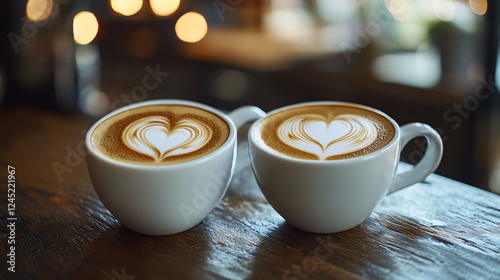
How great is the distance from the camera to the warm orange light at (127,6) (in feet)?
8.13

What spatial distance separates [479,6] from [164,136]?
1328 mm

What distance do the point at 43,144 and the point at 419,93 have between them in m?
1.40

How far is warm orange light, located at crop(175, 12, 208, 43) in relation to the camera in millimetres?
2566

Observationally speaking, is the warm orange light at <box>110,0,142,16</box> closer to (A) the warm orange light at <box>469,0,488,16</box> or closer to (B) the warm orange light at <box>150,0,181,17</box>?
(B) the warm orange light at <box>150,0,181,17</box>

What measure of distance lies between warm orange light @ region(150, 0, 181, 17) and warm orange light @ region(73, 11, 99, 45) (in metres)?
0.29

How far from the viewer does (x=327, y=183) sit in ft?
2.16

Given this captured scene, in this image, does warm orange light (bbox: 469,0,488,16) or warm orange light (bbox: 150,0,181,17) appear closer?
warm orange light (bbox: 469,0,488,16)

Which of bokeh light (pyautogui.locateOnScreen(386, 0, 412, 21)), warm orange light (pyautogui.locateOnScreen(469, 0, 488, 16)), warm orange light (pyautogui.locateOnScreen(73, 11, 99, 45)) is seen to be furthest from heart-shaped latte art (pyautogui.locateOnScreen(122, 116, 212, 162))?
warm orange light (pyautogui.locateOnScreen(73, 11, 99, 45))

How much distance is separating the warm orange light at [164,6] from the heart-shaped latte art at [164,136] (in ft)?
6.12

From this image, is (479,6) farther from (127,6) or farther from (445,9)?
(127,6)

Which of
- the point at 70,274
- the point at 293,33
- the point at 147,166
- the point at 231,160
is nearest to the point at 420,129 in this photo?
the point at 231,160

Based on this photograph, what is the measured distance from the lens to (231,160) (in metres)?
0.72

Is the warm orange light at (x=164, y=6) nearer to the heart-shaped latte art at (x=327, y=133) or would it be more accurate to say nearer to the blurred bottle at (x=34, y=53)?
the blurred bottle at (x=34, y=53)

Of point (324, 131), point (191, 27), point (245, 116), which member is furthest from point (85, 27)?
point (324, 131)
